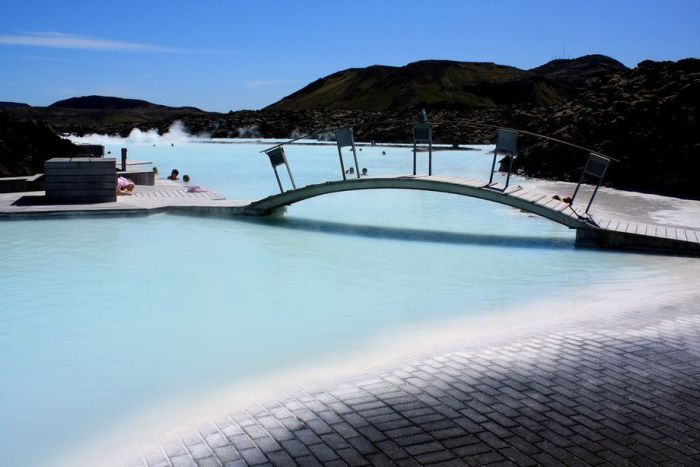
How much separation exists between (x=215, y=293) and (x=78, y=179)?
688 centimetres

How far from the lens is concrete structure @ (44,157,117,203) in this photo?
1278 cm

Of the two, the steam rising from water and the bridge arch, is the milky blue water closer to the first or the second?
the bridge arch

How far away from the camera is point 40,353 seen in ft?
18.0

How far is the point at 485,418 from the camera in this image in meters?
3.57

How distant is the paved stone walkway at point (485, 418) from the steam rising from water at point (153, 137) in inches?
3032

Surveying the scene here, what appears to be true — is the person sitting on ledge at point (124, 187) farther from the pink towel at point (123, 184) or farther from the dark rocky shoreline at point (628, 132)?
the dark rocky shoreline at point (628, 132)

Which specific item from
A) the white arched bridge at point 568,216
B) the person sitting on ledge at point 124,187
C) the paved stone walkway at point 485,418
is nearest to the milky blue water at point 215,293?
the white arched bridge at point 568,216

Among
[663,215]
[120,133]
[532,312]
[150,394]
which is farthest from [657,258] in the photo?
[120,133]

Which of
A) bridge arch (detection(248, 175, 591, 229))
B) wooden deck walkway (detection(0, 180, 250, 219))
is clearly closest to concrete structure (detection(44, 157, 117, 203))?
wooden deck walkway (detection(0, 180, 250, 219))

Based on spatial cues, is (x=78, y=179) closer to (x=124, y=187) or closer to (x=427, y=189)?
(x=124, y=187)

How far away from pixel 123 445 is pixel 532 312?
4463 millimetres

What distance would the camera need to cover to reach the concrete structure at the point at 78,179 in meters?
12.8

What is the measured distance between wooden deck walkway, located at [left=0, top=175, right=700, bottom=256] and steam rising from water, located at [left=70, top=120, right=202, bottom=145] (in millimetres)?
67020

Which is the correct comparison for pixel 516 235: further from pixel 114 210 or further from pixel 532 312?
pixel 114 210
